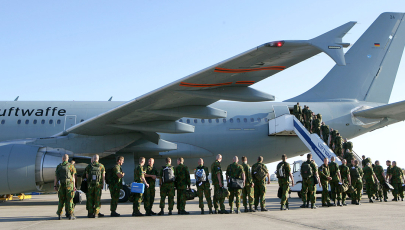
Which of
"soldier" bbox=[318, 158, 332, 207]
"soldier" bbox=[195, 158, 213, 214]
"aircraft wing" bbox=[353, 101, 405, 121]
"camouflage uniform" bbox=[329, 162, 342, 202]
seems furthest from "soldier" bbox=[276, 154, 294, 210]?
"aircraft wing" bbox=[353, 101, 405, 121]

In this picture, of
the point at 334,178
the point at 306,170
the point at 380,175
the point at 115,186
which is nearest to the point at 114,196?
the point at 115,186

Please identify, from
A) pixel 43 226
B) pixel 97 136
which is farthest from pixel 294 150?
pixel 43 226

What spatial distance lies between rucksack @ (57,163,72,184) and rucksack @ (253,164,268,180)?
15.0 ft

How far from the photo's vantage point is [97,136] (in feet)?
42.5

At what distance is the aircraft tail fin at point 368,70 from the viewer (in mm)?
17609

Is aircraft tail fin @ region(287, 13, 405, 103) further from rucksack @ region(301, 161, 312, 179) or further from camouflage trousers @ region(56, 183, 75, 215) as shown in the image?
camouflage trousers @ region(56, 183, 75, 215)

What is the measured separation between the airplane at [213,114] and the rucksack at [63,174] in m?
2.63

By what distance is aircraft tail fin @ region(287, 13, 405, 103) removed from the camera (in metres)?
17.6

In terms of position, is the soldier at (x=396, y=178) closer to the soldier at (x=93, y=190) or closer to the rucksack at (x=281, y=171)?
the rucksack at (x=281, y=171)

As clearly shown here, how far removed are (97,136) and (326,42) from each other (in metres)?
8.62

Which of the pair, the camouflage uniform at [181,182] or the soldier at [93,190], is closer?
the soldier at [93,190]

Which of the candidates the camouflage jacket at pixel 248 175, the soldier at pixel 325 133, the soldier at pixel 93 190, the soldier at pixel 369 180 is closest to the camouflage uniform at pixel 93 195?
the soldier at pixel 93 190

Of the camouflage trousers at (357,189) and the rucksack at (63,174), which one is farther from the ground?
the rucksack at (63,174)

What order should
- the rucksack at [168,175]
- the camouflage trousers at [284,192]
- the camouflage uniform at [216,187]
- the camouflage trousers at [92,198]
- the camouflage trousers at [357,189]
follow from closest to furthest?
the camouflage trousers at [92,198] < the rucksack at [168,175] < the camouflage uniform at [216,187] < the camouflage trousers at [284,192] < the camouflage trousers at [357,189]
